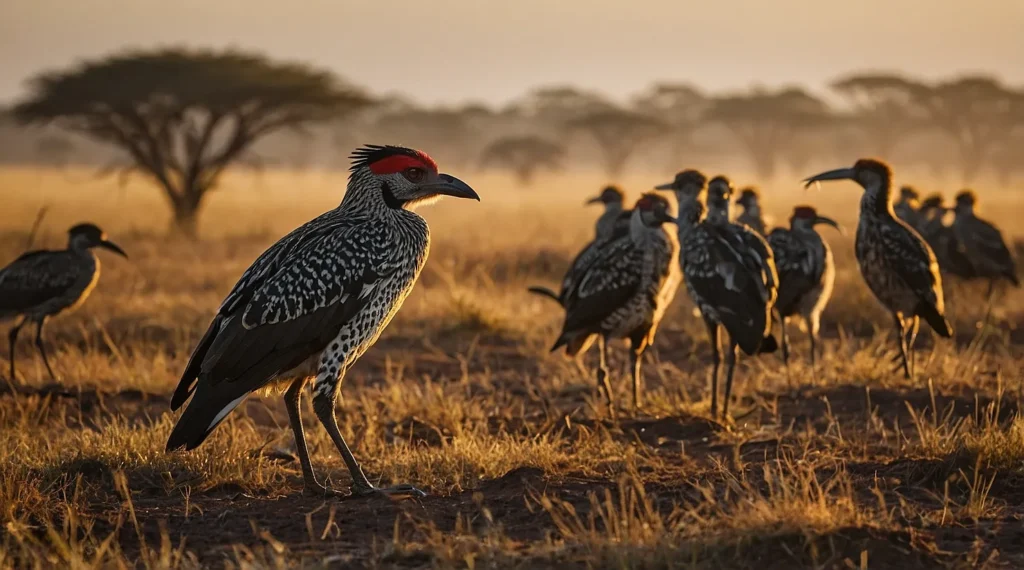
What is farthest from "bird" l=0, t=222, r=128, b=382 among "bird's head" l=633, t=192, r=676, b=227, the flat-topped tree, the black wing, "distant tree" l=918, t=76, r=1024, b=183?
"distant tree" l=918, t=76, r=1024, b=183

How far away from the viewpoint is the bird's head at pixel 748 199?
10.7 meters

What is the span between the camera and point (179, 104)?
23.2m

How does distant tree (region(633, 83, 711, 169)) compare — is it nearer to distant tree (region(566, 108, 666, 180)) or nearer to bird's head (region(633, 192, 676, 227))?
distant tree (region(566, 108, 666, 180))

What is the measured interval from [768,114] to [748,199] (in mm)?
45847

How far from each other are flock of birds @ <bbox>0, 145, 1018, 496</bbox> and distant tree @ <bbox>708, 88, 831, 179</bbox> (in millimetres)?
43579

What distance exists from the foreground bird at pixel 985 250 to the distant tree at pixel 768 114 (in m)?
43.2

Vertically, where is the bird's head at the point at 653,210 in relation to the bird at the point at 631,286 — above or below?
above

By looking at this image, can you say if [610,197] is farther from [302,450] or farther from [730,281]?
[302,450]

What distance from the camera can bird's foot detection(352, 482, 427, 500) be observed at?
5.80 m

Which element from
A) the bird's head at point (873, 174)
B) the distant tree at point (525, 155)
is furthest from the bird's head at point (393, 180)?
the distant tree at point (525, 155)

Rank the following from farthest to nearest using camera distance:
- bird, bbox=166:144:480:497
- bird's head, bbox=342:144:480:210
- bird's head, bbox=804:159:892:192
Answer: bird's head, bbox=804:159:892:192 → bird's head, bbox=342:144:480:210 → bird, bbox=166:144:480:497

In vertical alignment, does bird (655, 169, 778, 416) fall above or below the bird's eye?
below

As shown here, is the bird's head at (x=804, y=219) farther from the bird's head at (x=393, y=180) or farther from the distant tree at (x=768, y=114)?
the distant tree at (x=768, y=114)

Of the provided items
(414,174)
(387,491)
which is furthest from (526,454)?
(414,174)
